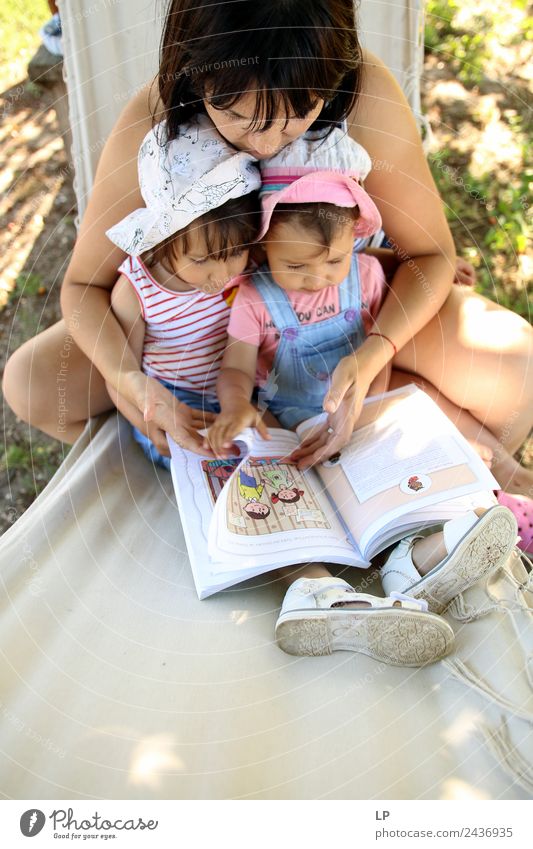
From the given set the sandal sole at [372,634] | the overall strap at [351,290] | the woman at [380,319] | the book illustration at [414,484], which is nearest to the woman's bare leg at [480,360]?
the woman at [380,319]

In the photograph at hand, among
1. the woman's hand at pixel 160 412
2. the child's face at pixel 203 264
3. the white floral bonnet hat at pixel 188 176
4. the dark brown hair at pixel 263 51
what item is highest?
the dark brown hair at pixel 263 51

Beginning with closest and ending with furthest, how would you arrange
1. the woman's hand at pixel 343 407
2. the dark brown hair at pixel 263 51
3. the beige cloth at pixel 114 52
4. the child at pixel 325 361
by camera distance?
1. the dark brown hair at pixel 263 51
2. the child at pixel 325 361
3. the woman's hand at pixel 343 407
4. the beige cloth at pixel 114 52

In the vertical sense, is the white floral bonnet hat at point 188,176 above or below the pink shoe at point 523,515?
above

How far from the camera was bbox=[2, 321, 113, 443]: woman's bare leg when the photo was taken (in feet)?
3.77

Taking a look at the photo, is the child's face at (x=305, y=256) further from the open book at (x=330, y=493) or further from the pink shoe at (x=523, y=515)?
the pink shoe at (x=523, y=515)

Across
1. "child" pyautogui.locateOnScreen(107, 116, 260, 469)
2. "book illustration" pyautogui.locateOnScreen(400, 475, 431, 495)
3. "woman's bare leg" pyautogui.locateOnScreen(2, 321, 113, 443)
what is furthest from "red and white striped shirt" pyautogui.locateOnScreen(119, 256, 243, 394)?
"book illustration" pyautogui.locateOnScreen(400, 475, 431, 495)

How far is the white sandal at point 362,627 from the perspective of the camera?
81 centimetres

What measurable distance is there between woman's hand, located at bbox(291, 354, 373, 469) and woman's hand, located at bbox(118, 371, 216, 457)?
0.16 metres

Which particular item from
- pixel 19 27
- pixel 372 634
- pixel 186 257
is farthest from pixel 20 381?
pixel 19 27

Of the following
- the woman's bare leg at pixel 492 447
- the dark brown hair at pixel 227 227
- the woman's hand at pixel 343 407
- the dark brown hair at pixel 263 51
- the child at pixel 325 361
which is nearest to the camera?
the dark brown hair at pixel 263 51

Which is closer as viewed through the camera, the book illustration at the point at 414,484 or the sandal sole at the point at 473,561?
the sandal sole at the point at 473,561

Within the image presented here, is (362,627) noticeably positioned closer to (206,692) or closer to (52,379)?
(206,692)

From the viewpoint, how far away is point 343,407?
106 cm
